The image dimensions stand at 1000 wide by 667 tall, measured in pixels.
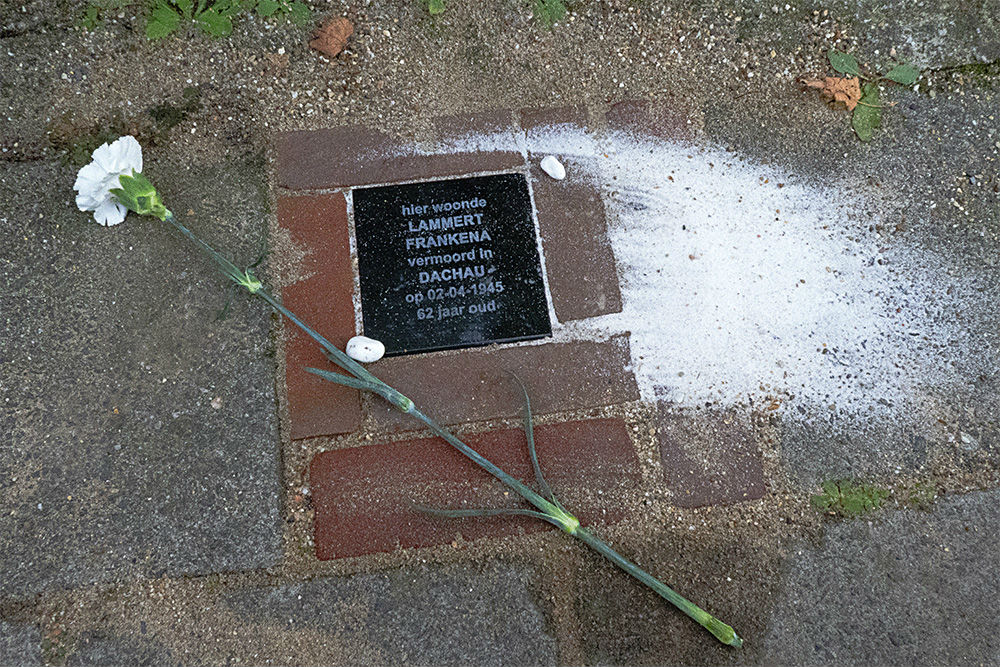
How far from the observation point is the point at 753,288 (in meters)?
2.00

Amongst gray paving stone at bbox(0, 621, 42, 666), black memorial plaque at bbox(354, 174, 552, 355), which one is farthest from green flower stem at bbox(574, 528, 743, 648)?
gray paving stone at bbox(0, 621, 42, 666)

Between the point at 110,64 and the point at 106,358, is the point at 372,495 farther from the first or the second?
the point at 110,64

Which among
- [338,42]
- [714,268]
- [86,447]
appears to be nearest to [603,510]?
[714,268]

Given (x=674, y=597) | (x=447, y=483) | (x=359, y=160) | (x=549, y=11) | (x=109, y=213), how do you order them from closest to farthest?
(x=674, y=597) < (x=447, y=483) < (x=109, y=213) < (x=359, y=160) < (x=549, y=11)

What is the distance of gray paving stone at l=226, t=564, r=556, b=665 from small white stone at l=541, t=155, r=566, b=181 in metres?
1.25

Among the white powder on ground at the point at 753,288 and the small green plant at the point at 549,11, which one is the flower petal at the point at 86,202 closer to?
the white powder on ground at the point at 753,288

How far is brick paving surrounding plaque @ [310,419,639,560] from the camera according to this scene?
1.81 m

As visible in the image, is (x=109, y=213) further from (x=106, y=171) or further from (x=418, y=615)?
(x=418, y=615)

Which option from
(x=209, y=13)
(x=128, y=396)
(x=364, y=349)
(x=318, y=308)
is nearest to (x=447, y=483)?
(x=364, y=349)

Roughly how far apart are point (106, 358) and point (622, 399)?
1.58 m

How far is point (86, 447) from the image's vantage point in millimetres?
1831

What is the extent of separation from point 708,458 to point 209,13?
2.21m

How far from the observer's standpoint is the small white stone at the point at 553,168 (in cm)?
205

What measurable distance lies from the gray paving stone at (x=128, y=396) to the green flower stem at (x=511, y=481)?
21 cm
